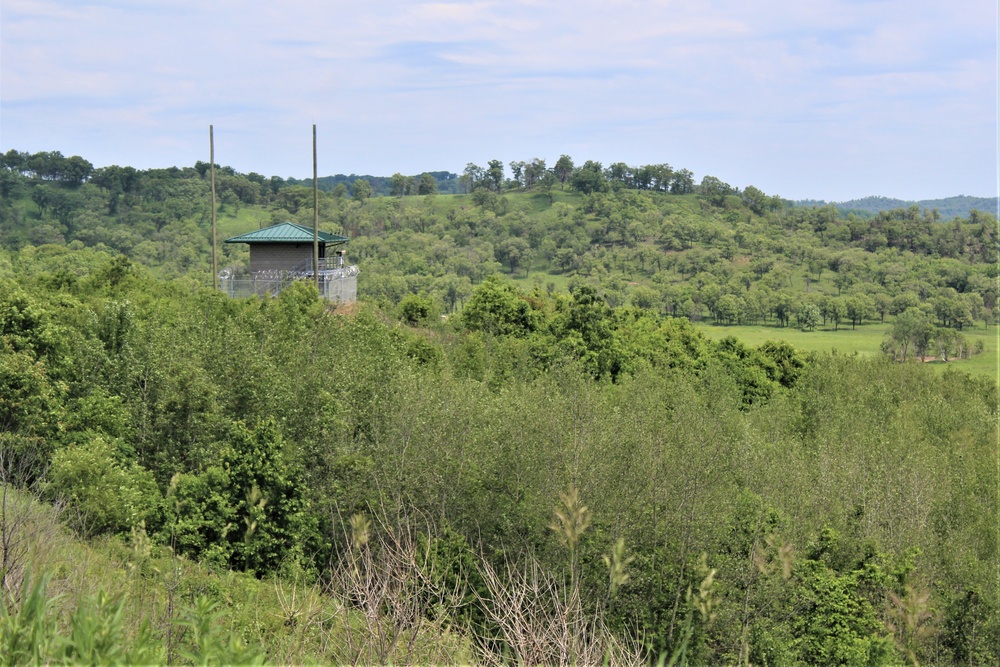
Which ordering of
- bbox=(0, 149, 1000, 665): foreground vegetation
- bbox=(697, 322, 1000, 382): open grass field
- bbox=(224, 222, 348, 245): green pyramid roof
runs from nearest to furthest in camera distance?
1. bbox=(0, 149, 1000, 665): foreground vegetation
2. bbox=(224, 222, 348, 245): green pyramid roof
3. bbox=(697, 322, 1000, 382): open grass field

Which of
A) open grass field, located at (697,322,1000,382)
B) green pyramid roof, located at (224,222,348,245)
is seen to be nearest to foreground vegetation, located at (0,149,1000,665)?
green pyramid roof, located at (224,222,348,245)

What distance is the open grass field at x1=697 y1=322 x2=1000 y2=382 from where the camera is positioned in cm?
11846

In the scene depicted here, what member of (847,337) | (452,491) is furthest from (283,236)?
(847,337)

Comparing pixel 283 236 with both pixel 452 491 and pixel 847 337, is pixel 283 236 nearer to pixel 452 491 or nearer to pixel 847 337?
pixel 452 491

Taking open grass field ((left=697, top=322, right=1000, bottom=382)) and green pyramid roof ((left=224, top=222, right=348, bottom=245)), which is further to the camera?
open grass field ((left=697, top=322, right=1000, bottom=382))

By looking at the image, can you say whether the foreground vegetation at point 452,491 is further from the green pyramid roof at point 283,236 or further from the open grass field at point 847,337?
the open grass field at point 847,337

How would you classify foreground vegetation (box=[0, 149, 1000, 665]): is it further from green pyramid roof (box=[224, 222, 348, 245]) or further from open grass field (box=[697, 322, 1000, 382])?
open grass field (box=[697, 322, 1000, 382])

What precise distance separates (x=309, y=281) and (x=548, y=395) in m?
16.7

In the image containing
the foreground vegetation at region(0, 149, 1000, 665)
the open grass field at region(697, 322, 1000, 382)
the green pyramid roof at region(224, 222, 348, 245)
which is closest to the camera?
the foreground vegetation at region(0, 149, 1000, 665)

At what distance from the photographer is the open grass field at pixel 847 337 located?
11846 cm

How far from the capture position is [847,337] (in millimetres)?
Answer: 137750

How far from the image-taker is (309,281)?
4069 centimetres

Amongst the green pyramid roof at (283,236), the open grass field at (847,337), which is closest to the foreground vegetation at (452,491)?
the green pyramid roof at (283,236)

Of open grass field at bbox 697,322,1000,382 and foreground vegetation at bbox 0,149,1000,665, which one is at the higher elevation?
foreground vegetation at bbox 0,149,1000,665
